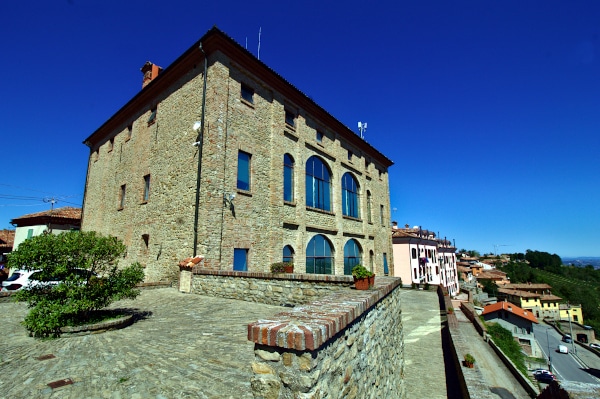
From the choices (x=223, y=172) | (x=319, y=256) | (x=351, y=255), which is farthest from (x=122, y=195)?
(x=351, y=255)

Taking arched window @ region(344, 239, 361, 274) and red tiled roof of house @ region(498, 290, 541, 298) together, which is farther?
red tiled roof of house @ region(498, 290, 541, 298)

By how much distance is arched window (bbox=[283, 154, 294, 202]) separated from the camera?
Answer: 14.8m

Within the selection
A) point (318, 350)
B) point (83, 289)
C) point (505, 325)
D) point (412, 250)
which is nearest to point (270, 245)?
point (83, 289)

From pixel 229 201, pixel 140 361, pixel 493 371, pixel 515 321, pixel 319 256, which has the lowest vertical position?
pixel 515 321

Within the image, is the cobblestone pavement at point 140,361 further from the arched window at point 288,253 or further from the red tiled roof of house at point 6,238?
the red tiled roof of house at point 6,238

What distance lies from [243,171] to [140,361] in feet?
30.7

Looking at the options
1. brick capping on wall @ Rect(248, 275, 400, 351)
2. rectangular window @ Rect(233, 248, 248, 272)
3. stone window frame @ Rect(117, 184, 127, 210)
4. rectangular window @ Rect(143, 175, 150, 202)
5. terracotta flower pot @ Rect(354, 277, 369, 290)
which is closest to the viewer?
brick capping on wall @ Rect(248, 275, 400, 351)

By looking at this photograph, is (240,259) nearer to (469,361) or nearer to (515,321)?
(469,361)

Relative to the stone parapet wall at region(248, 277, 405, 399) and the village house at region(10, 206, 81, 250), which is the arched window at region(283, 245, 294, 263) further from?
the village house at region(10, 206, 81, 250)

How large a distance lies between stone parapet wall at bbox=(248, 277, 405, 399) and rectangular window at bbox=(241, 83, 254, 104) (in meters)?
11.6

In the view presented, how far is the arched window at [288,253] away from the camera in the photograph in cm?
1413

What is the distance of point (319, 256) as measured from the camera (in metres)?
16.4

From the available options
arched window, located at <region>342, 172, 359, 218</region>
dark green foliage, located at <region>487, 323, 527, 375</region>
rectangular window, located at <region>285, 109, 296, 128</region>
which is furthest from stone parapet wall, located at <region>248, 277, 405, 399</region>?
dark green foliage, located at <region>487, 323, 527, 375</region>

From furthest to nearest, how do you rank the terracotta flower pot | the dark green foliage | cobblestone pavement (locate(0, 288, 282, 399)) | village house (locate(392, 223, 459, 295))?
village house (locate(392, 223, 459, 295))
the dark green foliage
the terracotta flower pot
cobblestone pavement (locate(0, 288, 282, 399))
